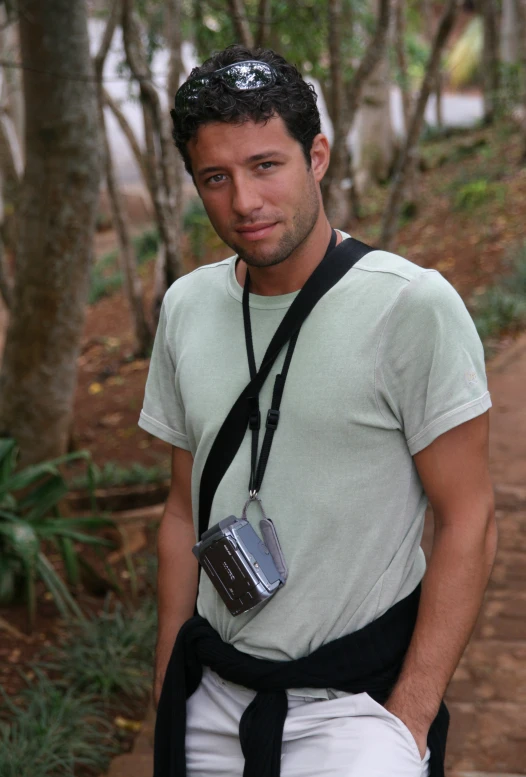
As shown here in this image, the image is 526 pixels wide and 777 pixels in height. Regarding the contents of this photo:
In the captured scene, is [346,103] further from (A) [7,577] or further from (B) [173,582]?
(B) [173,582]

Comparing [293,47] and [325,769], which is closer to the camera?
[325,769]

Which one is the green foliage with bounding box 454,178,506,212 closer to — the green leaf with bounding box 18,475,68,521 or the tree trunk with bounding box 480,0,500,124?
the tree trunk with bounding box 480,0,500,124

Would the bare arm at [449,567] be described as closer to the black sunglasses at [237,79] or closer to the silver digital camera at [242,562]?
the silver digital camera at [242,562]

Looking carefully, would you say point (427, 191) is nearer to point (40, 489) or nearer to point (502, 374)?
point (502, 374)

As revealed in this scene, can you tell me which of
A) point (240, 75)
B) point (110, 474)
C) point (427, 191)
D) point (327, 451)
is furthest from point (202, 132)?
point (427, 191)

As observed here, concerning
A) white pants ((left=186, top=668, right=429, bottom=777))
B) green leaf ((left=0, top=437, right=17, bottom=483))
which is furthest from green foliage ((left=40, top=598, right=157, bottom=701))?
white pants ((left=186, top=668, right=429, bottom=777))

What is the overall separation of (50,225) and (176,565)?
305 centimetres

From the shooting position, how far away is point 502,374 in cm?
742

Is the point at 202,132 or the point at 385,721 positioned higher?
the point at 202,132

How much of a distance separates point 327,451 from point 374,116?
15740 mm

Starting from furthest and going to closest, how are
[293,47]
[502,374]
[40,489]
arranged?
[293,47] < [502,374] < [40,489]

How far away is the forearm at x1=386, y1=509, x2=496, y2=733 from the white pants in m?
0.07

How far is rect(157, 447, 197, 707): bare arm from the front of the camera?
220cm

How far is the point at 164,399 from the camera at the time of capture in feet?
7.33
